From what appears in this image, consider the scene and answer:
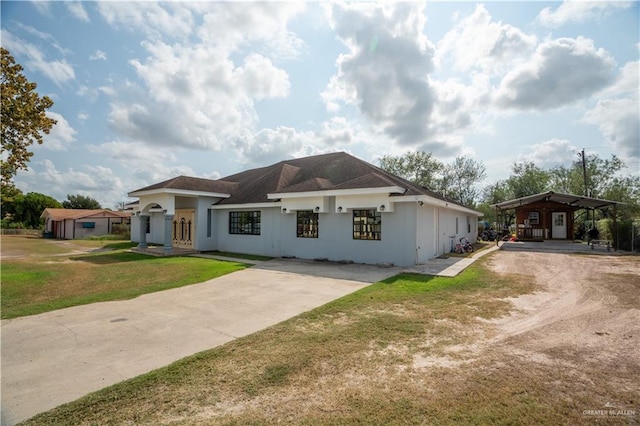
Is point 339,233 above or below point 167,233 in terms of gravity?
above

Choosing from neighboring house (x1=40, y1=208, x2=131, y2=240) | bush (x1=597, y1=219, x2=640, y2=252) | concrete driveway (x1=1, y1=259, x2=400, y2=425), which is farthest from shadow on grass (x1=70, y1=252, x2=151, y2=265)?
bush (x1=597, y1=219, x2=640, y2=252)

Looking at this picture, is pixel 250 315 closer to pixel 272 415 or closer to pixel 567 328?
pixel 272 415

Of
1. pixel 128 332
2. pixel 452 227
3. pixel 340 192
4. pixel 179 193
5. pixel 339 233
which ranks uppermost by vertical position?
pixel 179 193

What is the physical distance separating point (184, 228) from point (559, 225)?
2707 cm

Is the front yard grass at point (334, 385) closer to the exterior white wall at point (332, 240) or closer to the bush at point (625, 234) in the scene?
the exterior white wall at point (332, 240)

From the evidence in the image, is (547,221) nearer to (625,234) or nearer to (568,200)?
(568,200)

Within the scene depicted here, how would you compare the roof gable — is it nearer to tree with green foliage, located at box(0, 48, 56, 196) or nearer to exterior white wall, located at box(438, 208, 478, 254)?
tree with green foliage, located at box(0, 48, 56, 196)

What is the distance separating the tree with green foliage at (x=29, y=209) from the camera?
48.5 meters

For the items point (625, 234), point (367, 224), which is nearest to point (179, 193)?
point (367, 224)

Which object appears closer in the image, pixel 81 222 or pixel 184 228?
pixel 184 228

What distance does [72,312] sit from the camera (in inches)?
253

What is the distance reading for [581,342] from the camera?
15.2 feet

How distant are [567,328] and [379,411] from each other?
4335mm

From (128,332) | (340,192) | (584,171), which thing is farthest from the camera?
(584,171)
